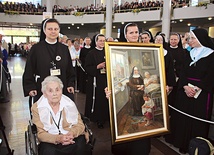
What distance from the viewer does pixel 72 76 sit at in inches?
122

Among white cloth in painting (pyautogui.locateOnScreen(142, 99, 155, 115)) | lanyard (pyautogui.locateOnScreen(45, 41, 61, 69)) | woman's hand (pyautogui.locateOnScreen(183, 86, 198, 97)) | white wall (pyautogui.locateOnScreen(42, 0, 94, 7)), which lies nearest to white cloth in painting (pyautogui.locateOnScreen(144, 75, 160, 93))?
white cloth in painting (pyautogui.locateOnScreen(142, 99, 155, 115))

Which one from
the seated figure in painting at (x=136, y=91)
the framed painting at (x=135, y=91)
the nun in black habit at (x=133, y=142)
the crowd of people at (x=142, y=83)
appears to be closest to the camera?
the framed painting at (x=135, y=91)

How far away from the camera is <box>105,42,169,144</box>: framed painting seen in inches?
81.8

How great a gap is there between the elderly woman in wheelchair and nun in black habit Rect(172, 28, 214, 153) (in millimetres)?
1530

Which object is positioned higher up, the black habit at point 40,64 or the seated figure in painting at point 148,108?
the black habit at point 40,64

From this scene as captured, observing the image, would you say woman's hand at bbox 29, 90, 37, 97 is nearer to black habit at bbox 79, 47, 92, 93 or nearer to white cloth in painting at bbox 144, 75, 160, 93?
white cloth in painting at bbox 144, 75, 160, 93

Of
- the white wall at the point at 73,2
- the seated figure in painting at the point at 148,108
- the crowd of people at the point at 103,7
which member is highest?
the white wall at the point at 73,2

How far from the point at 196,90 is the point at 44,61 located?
201 cm

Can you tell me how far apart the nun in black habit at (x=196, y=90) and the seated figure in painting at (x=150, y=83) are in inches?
32.8

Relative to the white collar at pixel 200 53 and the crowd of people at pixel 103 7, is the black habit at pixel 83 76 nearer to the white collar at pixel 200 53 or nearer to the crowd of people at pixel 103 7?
the white collar at pixel 200 53

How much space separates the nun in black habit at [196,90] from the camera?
2783mm

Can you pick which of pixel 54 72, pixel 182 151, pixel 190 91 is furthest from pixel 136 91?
pixel 182 151

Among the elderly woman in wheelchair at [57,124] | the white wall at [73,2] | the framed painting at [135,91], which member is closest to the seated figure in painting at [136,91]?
the framed painting at [135,91]

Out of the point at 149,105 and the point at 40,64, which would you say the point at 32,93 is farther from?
the point at 149,105
